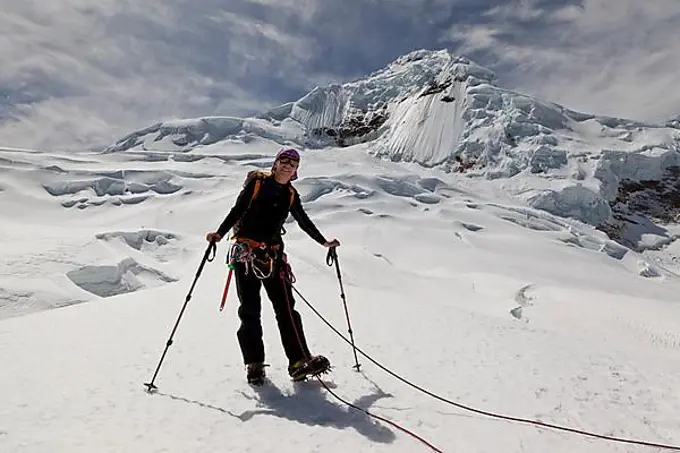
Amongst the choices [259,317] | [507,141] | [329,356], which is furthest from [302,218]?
[507,141]

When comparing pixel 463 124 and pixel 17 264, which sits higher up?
pixel 463 124

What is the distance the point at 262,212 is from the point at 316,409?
1.80m

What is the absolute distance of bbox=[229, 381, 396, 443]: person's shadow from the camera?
396 cm

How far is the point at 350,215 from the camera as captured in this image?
3659 centimetres

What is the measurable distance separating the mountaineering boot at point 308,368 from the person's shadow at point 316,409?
0.11 meters

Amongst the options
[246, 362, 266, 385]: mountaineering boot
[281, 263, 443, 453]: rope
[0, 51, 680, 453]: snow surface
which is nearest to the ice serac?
[0, 51, 680, 453]: snow surface

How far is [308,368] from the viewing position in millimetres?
4727

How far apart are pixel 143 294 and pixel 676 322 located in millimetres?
13549

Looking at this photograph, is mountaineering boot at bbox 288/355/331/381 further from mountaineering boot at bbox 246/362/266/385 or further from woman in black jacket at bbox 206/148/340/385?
mountaineering boot at bbox 246/362/266/385

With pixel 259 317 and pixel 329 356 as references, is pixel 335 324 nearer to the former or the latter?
pixel 329 356

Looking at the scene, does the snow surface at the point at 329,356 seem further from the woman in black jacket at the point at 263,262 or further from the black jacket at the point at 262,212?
the black jacket at the point at 262,212

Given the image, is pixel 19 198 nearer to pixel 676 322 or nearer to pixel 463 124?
pixel 676 322

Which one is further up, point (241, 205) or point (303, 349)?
point (241, 205)

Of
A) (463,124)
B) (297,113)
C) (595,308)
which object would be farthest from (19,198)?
(297,113)
